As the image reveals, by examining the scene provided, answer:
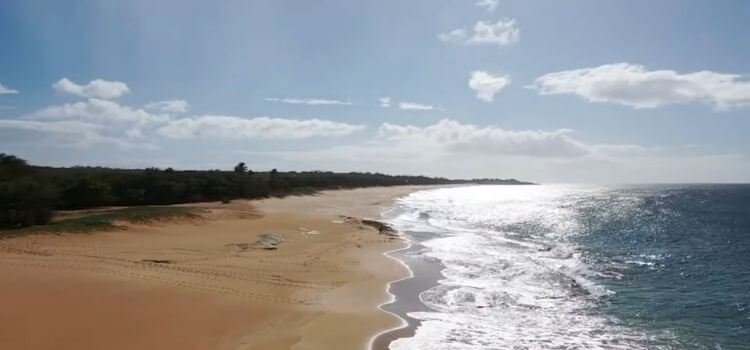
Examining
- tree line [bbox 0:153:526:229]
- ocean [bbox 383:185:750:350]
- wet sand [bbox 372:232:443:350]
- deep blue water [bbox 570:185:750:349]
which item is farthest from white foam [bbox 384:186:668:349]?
tree line [bbox 0:153:526:229]

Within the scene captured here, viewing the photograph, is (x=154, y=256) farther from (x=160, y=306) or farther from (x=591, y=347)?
(x=591, y=347)

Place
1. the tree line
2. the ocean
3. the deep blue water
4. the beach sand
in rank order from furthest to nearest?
the tree line
the deep blue water
the ocean
the beach sand

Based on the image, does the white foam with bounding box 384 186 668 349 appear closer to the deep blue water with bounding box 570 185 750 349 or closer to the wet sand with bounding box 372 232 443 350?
the wet sand with bounding box 372 232 443 350

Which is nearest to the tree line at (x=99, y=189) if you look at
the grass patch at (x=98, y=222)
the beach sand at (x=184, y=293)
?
the grass patch at (x=98, y=222)

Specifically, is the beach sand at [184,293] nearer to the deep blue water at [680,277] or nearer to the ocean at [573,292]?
the ocean at [573,292]

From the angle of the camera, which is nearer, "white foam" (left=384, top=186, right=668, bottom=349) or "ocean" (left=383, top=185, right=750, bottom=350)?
"white foam" (left=384, top=186, right=668, bottom=349)

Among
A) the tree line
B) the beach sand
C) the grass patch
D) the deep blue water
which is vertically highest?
the tree line

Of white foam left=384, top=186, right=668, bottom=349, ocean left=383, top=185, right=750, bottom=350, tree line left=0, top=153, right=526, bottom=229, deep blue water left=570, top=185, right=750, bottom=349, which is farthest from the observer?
tree line left=0, top=153, right=526, bottom=229

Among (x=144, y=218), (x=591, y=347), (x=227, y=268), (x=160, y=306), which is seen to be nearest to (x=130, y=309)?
(x=160, y=306)
